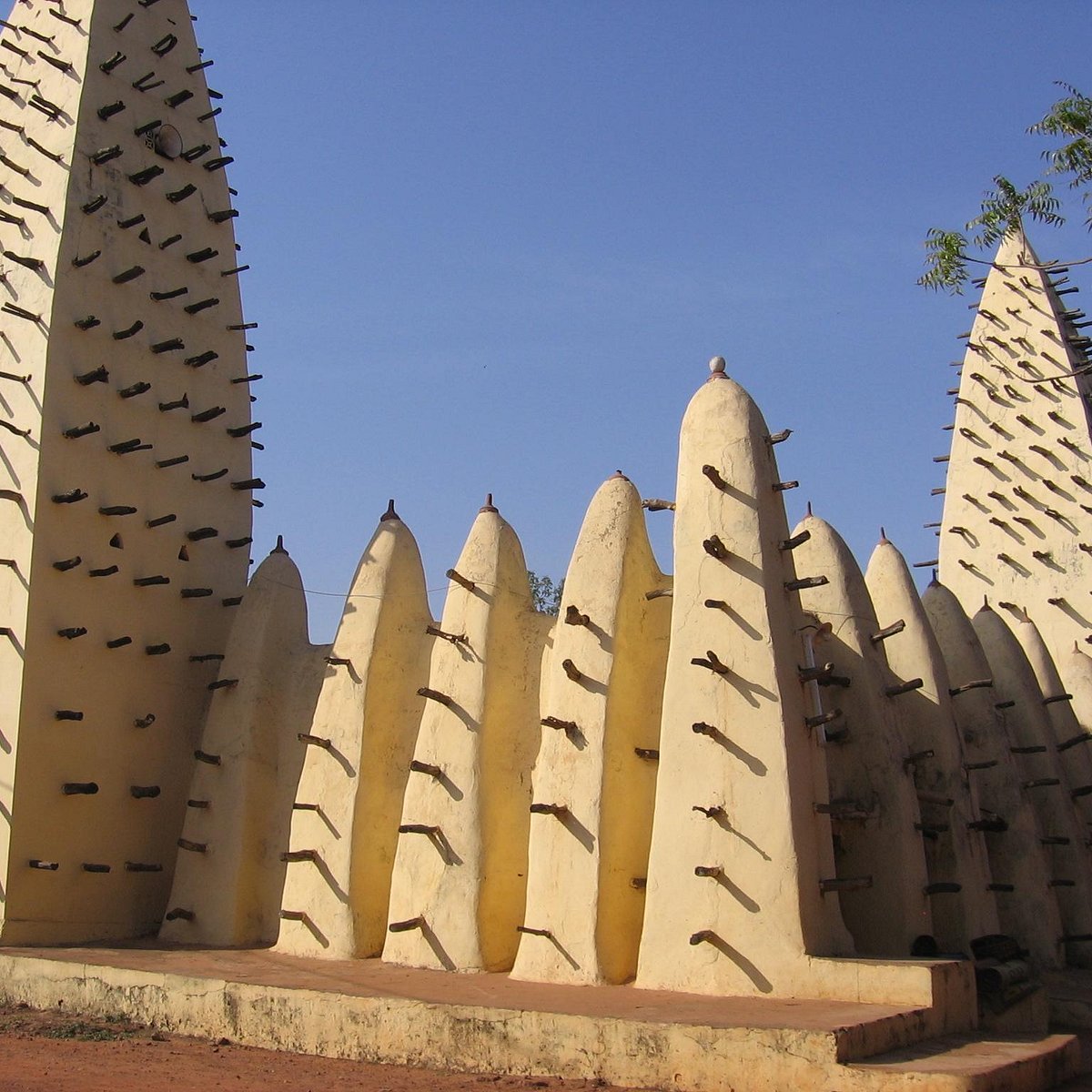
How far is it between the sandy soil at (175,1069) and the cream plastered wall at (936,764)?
506 cm

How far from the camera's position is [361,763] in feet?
47.1

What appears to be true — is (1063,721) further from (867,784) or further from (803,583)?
(803,583)

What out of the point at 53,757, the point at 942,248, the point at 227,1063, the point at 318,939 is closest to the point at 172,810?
the point at 53,757

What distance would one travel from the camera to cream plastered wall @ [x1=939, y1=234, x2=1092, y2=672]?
20750mm

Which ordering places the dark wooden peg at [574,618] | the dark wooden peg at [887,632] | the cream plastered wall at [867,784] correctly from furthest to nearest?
the dark wooden peg at [887,632], the dark wooden peg at [574,618], the cream plastered wall at [867,784]

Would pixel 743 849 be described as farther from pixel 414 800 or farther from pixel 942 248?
pixel 942 248

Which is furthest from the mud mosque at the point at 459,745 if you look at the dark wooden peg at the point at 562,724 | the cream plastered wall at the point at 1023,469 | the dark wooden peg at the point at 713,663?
the cream plastered wall at the point at 1023,469

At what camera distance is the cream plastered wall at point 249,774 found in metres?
14.9

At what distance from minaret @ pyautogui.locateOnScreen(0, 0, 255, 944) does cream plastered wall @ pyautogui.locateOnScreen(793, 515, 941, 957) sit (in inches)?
298

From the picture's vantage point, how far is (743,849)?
11047mm

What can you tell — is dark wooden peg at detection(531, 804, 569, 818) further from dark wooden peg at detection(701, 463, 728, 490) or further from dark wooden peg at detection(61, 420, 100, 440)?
dark wooden peg at detection(61, 420, 100, 440)

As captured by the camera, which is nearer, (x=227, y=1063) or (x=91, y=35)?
(x=227, y=1063)

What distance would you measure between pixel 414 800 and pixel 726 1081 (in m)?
5.47

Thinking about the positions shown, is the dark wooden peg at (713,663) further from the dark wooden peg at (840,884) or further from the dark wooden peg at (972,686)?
the dark wooden peg at (972,686)
